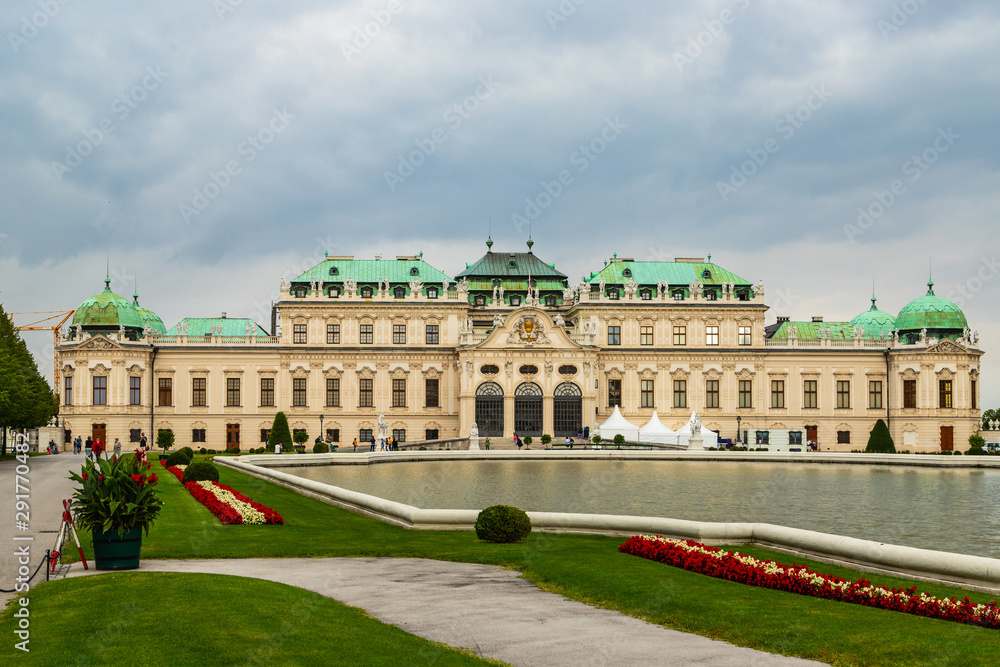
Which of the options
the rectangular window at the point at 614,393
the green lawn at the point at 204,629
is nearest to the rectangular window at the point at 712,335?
the rectangular window at the point at 614,393

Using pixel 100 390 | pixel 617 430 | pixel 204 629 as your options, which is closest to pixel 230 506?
Result: pixel 204 629

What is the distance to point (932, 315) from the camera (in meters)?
93.2

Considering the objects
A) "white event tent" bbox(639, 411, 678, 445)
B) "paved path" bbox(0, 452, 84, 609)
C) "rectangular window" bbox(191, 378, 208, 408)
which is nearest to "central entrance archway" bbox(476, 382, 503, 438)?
"white event tent" bbox(639, 411, 678, 445)

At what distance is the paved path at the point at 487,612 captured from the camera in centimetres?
1340

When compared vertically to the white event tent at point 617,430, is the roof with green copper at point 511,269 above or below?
above

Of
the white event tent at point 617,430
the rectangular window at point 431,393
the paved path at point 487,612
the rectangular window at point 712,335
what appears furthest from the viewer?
the rectangular window at point 712,335

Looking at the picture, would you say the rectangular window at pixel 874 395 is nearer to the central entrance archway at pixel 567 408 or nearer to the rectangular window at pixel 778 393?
the rectangular window at pixel 778 393

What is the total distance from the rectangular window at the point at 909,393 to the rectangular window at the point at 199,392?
211ft

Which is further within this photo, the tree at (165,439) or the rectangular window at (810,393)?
the rectangular window at (810,393)

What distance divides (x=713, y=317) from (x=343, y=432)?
118 feet

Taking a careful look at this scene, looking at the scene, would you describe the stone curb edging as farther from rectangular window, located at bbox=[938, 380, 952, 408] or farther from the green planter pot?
rectangular window, located at bbox=[938, 380, 952, 408]

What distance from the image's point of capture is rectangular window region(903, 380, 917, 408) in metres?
91.6

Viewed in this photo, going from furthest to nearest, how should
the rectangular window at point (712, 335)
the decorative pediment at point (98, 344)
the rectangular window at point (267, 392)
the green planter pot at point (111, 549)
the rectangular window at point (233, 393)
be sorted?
the rectangular window at point (712, 335) → the rectangular window at point (267, 392) → the rectangular window at point (233, 393) → the decorative pediment at point (98, 344) → the green planter pot at point (111, 549)

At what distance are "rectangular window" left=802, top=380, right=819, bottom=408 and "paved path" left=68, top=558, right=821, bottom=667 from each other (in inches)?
3047
